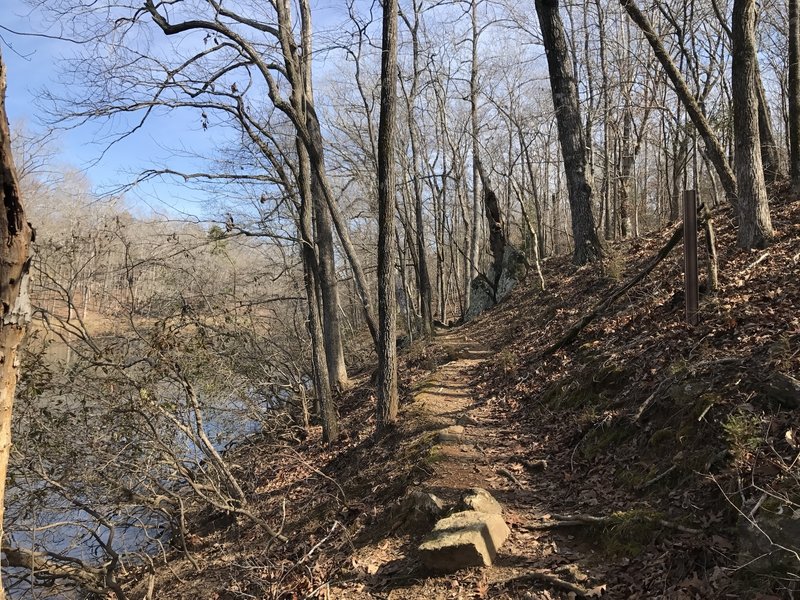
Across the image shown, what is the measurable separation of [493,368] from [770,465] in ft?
21.0

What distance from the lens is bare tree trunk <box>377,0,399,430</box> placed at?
7.30 metres

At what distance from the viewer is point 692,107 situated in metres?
7.82

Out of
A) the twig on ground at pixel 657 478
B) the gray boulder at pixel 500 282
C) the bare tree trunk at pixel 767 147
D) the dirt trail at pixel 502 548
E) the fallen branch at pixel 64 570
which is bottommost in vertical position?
the fallen branch at pixel 64 570

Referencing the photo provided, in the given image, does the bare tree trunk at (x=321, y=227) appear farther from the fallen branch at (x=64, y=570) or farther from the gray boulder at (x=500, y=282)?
the gray boulder at (x=500, y=282)

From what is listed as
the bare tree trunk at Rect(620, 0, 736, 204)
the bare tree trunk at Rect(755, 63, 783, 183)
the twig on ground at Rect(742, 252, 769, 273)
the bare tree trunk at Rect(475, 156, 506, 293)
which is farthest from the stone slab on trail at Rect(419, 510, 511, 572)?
the bare tree trunk at Rect(475, 156, 506, 293)

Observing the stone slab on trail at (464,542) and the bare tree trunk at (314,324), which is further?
the bare tree trunk at (314,324)

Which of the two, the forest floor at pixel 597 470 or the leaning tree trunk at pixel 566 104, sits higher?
the leaning tree trunk at pixel 566 104

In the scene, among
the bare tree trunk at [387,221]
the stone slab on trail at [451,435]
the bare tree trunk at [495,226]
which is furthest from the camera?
the bare tree trunk at [495,226]

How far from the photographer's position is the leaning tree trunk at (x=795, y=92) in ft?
27.9

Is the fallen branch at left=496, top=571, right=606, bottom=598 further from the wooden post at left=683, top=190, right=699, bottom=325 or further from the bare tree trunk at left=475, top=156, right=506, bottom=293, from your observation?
the bare tree trunk at left=475, top=156, right=506, bottom=293

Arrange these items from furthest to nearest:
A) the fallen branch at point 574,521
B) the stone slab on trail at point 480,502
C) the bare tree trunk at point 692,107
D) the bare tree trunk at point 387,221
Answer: the bare tree trunk at point 692,107 < the bare tree trunk at point 387,221 < the stone slab on trail at point 480,502 < the fallen branch at point 574,521

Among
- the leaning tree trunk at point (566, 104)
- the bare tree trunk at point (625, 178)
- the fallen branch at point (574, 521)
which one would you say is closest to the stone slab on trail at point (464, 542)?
the fallen branch at point (574, 521)

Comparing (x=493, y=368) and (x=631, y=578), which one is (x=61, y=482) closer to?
(x=631, y=578)

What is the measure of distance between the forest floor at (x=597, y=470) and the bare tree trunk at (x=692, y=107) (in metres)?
0.99
